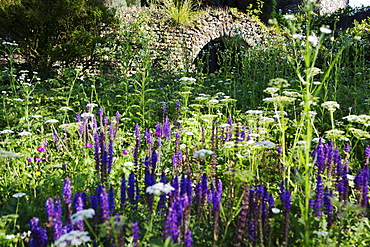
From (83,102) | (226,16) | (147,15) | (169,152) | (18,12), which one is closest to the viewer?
(169,152)

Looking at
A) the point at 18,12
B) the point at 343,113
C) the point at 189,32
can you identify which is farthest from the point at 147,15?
the point at 343,113

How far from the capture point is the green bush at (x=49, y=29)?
6.30 meters

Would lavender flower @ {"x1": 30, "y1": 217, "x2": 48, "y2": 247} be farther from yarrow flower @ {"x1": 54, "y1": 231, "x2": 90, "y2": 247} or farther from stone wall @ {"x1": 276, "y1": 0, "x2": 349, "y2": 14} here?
stone wall @ {"x1": 276, "y1": 0, "x2": 349, "y2": 14}

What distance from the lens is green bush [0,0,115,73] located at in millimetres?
6301

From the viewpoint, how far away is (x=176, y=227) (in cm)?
154

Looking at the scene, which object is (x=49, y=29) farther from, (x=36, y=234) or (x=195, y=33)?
(x=36, y=234)

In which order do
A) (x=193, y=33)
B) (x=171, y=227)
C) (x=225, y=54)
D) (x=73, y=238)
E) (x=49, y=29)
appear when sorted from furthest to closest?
(x=193, y=33)
(x=225, y=54)
(x=49, y=29)
(x=171, y=227)
(x=73, y=238)

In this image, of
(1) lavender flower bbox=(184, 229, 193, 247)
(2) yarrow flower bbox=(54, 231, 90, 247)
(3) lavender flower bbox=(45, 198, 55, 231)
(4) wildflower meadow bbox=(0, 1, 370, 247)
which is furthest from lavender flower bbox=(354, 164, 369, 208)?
(3) lavender flower bbox=(45, 198, 55, 231)

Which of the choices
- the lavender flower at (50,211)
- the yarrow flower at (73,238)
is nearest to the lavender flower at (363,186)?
the yarrow flower at (73,238)

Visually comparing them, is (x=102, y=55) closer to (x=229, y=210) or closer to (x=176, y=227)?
(x=229, y=210)

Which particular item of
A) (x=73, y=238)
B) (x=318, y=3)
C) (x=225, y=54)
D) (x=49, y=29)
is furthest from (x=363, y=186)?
(x=318, y=3)

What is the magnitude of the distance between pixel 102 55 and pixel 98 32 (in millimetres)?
751

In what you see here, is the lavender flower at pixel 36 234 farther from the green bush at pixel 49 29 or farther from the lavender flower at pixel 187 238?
the green bush at pixel 49 29

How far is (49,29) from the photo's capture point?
663cm
